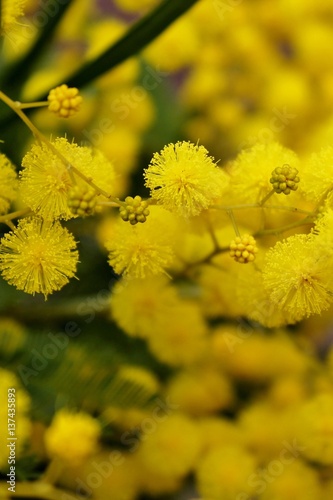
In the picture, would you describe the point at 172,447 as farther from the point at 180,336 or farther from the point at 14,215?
the point at 14,215

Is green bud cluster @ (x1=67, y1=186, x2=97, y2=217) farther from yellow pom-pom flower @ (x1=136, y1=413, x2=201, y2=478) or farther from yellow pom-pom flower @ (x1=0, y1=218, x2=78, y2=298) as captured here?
yellow pom-pom flower @ (x1=136, y1=413, x2=201, y2=478)

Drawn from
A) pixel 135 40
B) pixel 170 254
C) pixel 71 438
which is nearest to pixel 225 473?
pixel 71 438

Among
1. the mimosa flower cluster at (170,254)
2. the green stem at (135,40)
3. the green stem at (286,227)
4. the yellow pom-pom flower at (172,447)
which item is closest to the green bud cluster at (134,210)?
the mimosa flower cluster at (170,254)

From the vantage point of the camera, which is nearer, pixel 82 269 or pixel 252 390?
pixel 82 269

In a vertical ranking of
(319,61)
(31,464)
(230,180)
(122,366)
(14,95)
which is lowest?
(31,464)

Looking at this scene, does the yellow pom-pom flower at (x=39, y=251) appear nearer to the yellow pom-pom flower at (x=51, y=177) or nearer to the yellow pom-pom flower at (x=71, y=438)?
the yellow pom-pom flower at (x=51, y=177)

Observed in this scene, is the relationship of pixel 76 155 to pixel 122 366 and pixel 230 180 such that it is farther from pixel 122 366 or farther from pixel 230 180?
pixel 122 366

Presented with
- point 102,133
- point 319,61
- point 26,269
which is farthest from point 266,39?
point 26,269
